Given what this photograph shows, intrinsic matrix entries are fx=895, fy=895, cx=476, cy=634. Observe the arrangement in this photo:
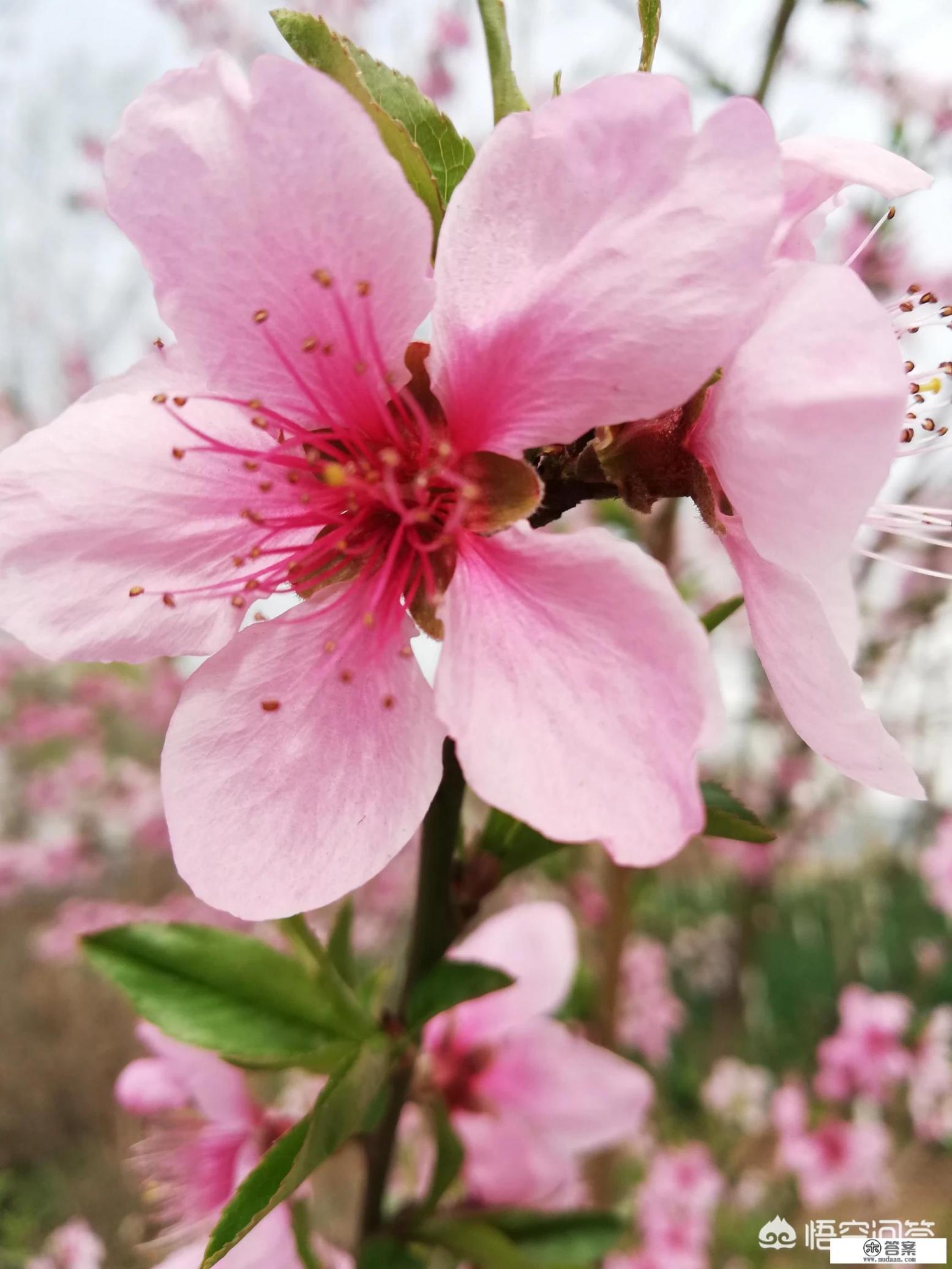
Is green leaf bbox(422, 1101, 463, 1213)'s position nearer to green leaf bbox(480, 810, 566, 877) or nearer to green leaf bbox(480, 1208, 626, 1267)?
green leaf bbox(480, 1208, 626, 1267)

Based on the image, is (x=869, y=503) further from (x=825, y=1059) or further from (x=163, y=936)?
(x=825, y=1059)

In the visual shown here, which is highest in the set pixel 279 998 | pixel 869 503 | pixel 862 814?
pixel 869 503

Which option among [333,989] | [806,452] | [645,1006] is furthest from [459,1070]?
[645,1006]

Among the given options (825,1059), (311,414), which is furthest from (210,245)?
(825,1059)

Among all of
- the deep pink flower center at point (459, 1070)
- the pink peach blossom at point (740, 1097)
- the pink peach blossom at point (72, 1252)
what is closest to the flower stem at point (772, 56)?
the deep pink flower center at point (459, 1070)

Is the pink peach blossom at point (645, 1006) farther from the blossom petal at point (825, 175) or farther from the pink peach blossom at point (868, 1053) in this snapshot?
the blossom petal at point (825, 175)

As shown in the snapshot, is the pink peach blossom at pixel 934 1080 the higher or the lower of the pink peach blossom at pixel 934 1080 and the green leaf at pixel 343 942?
the lower
